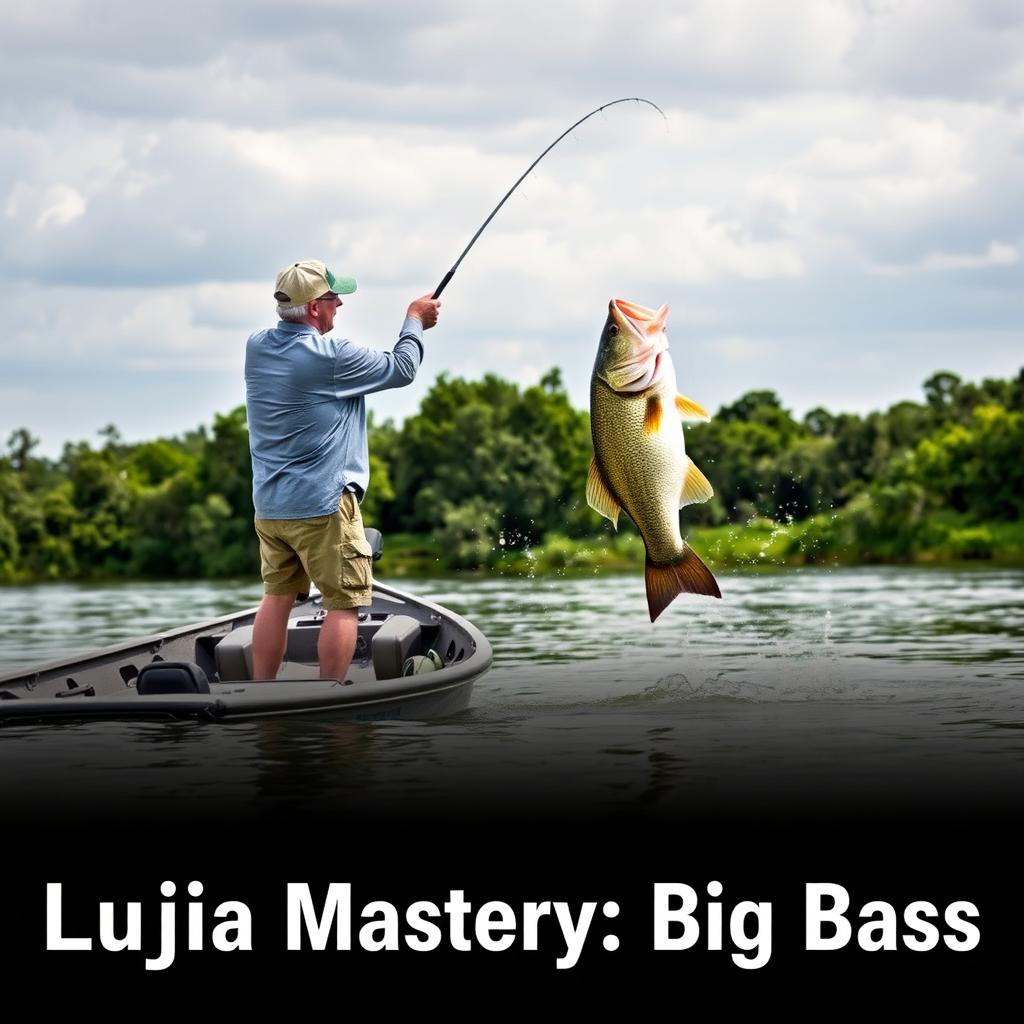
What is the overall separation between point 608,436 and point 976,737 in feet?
14.3

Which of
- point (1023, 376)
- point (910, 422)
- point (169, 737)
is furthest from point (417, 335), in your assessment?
point (1023, 376)

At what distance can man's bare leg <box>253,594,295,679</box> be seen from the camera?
9859 mm

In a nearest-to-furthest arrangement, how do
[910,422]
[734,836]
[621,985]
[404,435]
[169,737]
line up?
1. [621,985]
2. [734,836]
3. [169,737]
4. [910,422]
5. [404,435]

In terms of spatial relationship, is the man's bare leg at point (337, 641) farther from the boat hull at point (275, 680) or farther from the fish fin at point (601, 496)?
the fish fin at point (601, 496)

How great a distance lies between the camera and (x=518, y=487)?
260 ft

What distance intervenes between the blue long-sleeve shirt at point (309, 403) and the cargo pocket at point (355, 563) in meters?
0.26

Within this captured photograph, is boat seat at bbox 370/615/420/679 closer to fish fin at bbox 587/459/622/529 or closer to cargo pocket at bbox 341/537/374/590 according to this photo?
cargo pocket at bbox 341/537/374/590

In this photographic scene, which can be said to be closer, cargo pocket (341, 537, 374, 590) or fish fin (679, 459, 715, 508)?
fish fin (679, 459, 715, 508)

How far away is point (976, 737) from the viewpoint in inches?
419

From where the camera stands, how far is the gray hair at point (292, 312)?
9312mm

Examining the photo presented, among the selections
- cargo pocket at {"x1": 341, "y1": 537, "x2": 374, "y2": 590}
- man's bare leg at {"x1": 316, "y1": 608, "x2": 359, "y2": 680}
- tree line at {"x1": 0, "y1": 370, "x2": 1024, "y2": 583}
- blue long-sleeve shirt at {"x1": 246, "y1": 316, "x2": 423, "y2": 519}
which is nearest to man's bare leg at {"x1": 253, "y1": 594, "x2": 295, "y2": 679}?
man's bare leg at {"x1": 316, "y1": 608, "x2": 359, "y2": 680}

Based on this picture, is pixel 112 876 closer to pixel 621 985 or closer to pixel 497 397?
pixel 621 985

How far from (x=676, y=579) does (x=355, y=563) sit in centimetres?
238

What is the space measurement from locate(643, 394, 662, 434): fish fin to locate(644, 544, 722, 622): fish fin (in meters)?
0.62
